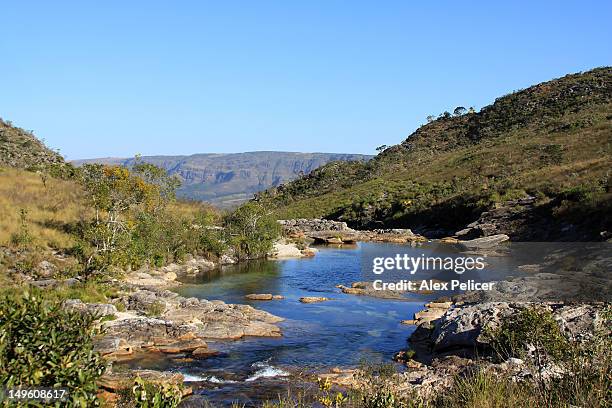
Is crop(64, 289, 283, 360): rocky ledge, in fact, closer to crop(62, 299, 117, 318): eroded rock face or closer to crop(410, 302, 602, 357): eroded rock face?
crop(62, 299, 117, 318): eroded rock face

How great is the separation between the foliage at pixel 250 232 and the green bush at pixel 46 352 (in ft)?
97.9

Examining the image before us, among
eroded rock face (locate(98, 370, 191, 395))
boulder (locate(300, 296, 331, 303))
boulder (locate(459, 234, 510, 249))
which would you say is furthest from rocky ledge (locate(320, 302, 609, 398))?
boulder (locate(459, 234, 510, 249))

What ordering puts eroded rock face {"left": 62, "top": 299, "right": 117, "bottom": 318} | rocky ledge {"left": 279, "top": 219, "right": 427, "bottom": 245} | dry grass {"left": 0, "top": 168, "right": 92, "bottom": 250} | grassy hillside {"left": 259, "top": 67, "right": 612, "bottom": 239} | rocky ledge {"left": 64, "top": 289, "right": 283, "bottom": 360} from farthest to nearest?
rocky ledge {"left": 279, "top": 219, "right": 427, "bottom": 245}, grassy hillside {"left": 259, "top": 67, "right": 612, "bottom": 239}, dry grass {"left": 0, "top": 168, "right": 92, "bottom": 250}, eroded rock face {"left": 62, "top": 299, "right": 117, "bottom": 318}, rocky ledge {"left": 64, "top": 289, "right": 283, "bottom": 360}

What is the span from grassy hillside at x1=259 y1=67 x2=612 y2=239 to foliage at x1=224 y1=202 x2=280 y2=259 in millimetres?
18696

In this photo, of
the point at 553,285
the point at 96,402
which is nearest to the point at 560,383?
the point at 96,402

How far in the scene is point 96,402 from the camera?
5609 millimetres

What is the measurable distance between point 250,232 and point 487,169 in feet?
110

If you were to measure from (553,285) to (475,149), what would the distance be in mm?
56984

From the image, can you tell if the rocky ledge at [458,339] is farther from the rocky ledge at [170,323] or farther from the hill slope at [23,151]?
the hill slope at [23,151]

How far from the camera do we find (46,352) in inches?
227

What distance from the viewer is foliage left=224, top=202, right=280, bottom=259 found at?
120 feet

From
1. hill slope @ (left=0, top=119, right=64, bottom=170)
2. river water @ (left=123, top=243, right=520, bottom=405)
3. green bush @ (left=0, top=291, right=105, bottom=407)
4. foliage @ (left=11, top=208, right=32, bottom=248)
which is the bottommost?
river water @ (left=123, top=243, right=520, bottom=405)

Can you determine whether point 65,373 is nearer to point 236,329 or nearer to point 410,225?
point 236,329

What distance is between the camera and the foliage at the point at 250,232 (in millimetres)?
36594
